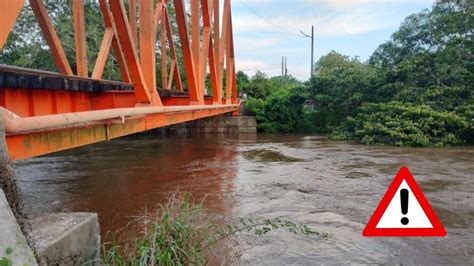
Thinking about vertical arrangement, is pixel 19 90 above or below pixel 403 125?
above

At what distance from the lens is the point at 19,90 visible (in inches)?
146

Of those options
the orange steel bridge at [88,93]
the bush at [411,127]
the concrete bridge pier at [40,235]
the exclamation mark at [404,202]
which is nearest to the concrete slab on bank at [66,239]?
the concrete bridge pier at [40,235]

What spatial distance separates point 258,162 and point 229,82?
640cm

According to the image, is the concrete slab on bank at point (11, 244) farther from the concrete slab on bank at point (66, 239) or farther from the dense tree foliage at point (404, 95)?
the dense tree foliage at point (404, 95)

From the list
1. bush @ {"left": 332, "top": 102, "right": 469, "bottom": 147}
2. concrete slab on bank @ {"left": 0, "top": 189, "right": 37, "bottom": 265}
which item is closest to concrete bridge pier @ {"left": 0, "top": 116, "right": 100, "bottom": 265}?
concrete slab on bank @ {"left": 0, "top": 189, "right": 37, "bottom": 265}

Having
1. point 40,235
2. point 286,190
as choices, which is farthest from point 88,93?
point 286,190

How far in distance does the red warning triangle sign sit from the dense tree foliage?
14528 mm

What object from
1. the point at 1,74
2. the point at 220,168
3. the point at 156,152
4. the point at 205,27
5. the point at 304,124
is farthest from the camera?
the point at 304,124

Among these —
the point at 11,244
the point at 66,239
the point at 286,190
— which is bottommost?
the point at 286,190

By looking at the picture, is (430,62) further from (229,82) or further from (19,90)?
(19,90)

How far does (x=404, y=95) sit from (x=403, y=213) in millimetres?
18191

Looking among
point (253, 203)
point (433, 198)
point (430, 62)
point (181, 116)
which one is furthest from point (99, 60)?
point (430, 62)

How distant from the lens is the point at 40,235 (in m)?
1.96

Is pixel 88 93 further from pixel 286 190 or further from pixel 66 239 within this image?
pixel 286 190
